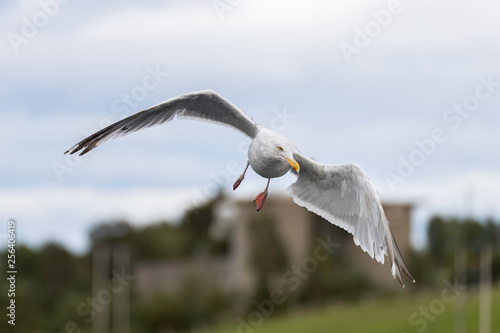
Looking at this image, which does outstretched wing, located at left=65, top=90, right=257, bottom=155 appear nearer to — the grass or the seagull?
the seagull

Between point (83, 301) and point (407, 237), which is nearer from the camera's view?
point (83, 301)

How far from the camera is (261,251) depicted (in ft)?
193

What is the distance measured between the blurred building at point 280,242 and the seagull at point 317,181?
47673 millimetres

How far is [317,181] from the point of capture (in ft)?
33.3

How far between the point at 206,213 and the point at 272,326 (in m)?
9.46

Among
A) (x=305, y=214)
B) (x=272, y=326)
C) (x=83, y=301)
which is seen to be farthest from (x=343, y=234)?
(x=83, y=301)

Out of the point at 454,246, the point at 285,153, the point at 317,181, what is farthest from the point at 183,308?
the point at 285,153

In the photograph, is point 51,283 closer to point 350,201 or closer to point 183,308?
point 183,308

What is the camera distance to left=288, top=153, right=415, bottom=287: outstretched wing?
963 centimetres

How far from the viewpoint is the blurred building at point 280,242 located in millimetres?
59125

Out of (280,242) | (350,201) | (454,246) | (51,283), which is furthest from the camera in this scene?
(280,242)

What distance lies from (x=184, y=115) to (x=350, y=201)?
2.15 metres

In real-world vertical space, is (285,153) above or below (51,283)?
above

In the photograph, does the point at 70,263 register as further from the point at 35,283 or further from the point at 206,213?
the point at 206,213
